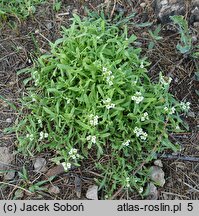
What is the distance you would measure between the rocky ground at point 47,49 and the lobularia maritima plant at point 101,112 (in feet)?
0.35

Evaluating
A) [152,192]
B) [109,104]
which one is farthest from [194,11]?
[152,192]

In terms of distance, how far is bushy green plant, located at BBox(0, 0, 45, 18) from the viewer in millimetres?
3488

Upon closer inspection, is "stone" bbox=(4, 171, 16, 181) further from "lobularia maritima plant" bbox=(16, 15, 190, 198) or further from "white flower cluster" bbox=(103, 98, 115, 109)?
"white flower cluster" bbox=(103, 98, 115, 109)

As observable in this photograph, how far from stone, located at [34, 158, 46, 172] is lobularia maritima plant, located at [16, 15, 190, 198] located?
8 cm

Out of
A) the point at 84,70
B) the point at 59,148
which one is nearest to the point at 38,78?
the point at 84,70

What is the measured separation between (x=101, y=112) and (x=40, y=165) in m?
0.61

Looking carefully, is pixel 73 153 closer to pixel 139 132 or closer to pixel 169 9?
pixel 139 132

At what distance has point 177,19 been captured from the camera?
315cm

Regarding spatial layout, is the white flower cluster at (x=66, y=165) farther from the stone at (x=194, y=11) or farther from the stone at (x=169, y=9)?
the stone at (x=194, y=11)

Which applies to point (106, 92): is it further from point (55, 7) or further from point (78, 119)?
point (55, 7)

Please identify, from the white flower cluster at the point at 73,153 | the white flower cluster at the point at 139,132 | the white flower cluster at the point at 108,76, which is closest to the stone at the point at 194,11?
the white flower cluster at the point at 108,76

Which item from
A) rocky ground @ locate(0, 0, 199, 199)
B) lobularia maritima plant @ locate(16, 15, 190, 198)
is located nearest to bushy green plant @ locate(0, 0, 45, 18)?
rocky ground @ locate(0, 0, 199, 199)

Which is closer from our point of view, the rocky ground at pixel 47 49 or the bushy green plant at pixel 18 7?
the rocky ground at pixel 47 49

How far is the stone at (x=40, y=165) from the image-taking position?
301 cm
